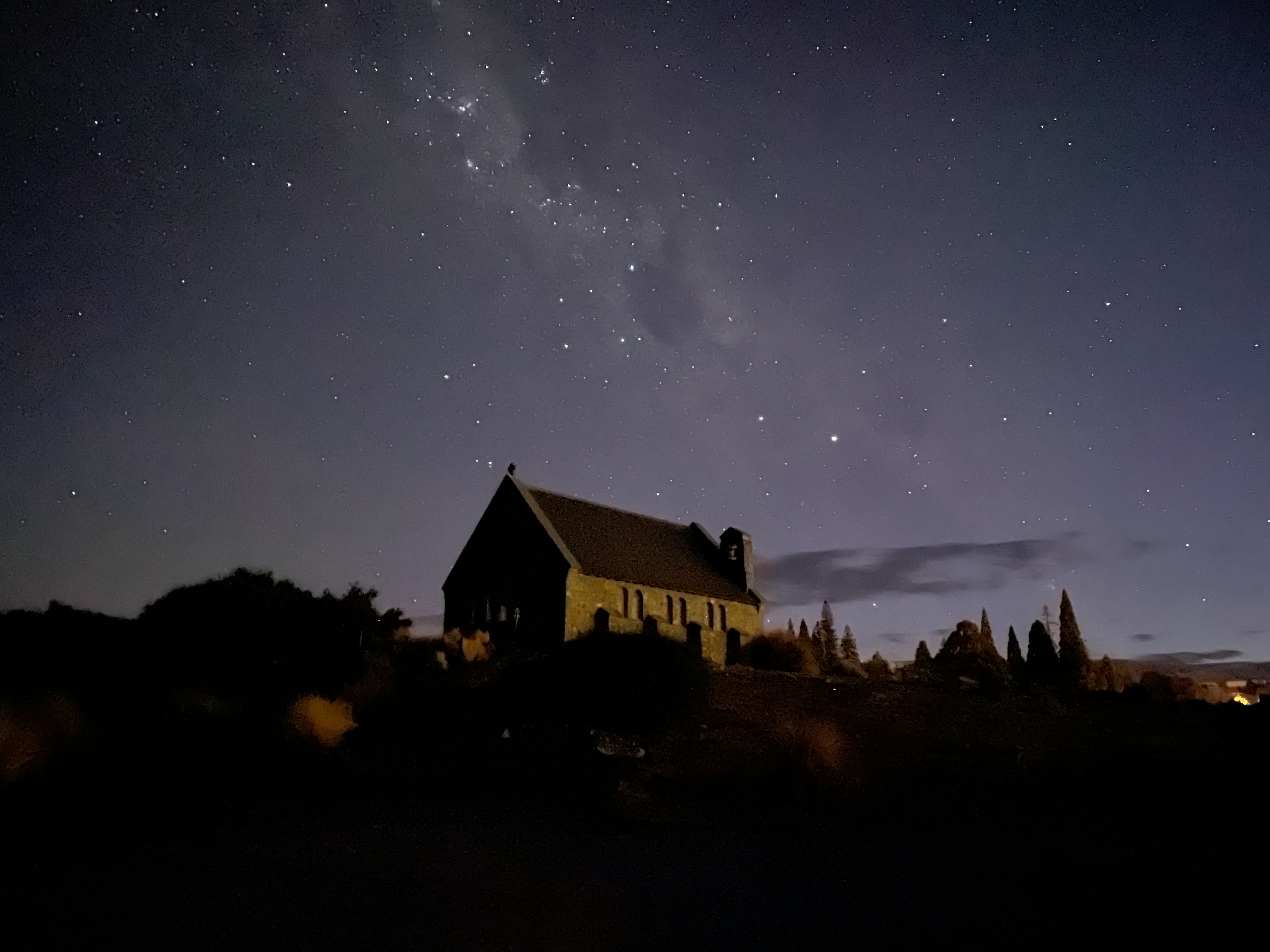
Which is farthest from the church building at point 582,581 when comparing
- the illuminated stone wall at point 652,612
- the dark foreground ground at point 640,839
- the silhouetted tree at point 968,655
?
the dark foreground ground at point 640,839

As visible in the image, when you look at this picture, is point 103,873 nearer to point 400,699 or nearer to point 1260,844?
point 400,699

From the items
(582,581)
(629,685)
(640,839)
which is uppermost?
(582,581)

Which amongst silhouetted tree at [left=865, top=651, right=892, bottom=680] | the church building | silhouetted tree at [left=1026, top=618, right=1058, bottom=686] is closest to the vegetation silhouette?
silhouetted tree at [left=1026, top=618, right=1058, bottom=686]

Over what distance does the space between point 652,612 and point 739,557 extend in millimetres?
9063

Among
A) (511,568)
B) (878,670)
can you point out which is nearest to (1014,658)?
(878,670)

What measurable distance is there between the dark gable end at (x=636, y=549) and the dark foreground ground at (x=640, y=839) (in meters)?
16.9

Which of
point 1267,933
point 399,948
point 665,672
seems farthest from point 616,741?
point 1267,933

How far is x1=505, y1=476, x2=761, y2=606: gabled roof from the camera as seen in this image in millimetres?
36719

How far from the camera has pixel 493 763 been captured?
15883 millimetres

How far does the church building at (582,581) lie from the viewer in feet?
114

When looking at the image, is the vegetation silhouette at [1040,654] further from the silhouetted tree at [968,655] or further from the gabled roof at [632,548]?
the gabled roof at [632,548]

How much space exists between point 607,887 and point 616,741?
6.36 metres

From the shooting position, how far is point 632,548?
133 ft

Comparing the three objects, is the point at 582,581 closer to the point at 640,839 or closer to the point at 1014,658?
the point at 640,839
